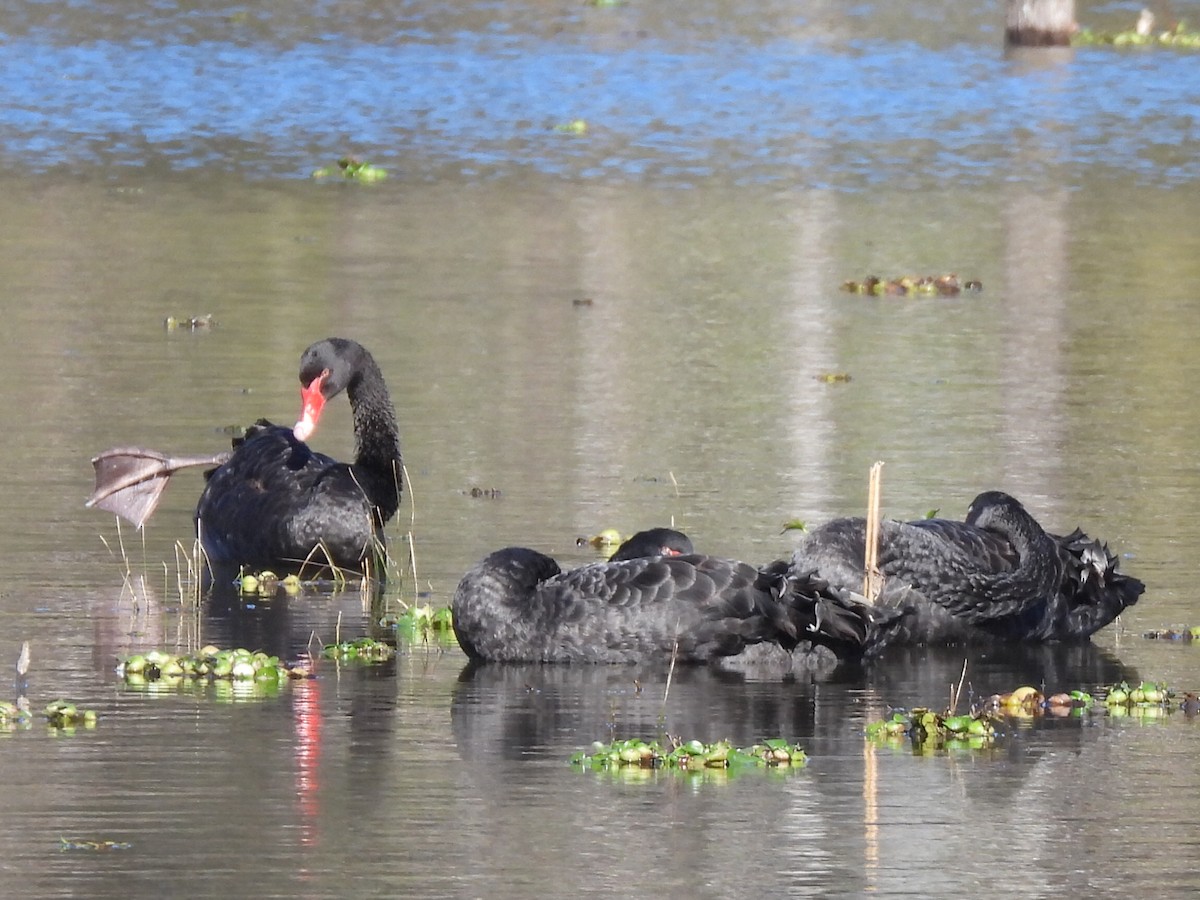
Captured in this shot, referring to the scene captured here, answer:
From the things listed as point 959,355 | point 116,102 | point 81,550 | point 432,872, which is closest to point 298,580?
point 81,550

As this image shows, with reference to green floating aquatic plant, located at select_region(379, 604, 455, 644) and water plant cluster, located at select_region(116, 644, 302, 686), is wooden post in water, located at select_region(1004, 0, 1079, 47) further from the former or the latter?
water plant cluster, located at select_region(116, 644, 302, 686)

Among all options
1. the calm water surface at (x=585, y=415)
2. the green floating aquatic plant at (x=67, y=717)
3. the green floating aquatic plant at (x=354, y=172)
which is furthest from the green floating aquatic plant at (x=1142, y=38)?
the green floating aquatic plant at (x=67, y=717)

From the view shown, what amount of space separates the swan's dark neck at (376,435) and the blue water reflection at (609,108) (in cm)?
1792

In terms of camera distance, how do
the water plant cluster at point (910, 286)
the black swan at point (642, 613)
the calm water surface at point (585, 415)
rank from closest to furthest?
the calm water surface at point (585, 415) → the black swan at point (642, 613) → the water plant cluster at point (910, 286)

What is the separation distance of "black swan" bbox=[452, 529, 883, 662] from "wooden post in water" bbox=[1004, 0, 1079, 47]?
137 feet

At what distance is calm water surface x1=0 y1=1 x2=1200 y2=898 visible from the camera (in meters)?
8.72

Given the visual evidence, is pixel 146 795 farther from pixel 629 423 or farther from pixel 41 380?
pixel 41 380

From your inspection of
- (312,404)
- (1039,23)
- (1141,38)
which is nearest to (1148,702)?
(312,404)

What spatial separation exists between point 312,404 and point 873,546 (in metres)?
4.07

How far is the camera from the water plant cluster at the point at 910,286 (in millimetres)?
23750

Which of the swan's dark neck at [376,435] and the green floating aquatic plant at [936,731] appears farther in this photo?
the swan's dark neck at [376,435]

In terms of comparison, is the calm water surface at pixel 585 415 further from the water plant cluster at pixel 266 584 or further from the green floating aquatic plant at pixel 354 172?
the green floating aquatic plant at pixel 354 172

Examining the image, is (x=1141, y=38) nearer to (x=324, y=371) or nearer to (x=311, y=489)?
(x=324, y=371)

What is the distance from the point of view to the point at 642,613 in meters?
11.3
